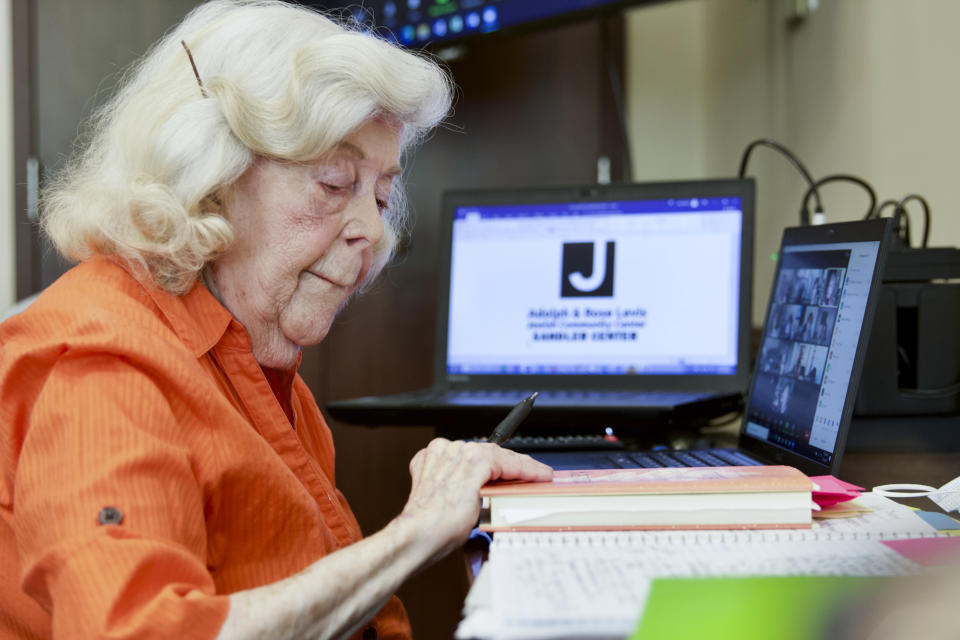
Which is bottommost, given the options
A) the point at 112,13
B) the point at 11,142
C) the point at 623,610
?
the point at 623,610

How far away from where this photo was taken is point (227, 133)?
0.85 m

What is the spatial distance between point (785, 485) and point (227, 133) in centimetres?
57

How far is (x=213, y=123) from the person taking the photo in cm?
85

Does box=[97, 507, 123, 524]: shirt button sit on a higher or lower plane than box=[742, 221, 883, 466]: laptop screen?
lower

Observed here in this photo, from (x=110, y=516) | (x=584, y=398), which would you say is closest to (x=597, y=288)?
(x=584, y=398)

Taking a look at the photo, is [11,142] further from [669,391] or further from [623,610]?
[623,610]

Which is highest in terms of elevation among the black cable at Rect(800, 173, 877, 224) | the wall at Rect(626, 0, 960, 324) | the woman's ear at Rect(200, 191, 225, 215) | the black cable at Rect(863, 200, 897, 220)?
the wall at Rect(626, 0, 960, 324)

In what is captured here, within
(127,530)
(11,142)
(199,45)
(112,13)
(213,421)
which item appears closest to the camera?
(127,530)

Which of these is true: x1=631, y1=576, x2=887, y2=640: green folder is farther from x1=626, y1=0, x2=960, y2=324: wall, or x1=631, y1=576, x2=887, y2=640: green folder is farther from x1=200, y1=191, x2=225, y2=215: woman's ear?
x1=626, y1=0, x2=960, y2=324: wall

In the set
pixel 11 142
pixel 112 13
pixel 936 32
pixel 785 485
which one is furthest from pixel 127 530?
pixel 112 13

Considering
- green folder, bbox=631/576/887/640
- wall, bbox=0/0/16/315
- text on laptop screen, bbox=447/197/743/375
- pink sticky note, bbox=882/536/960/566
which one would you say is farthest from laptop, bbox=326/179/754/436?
wall, bbox=0/0/16/315

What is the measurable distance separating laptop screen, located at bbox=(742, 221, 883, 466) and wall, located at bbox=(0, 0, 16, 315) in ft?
5.63

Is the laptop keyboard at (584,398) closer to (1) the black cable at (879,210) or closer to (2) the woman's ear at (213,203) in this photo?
(1) the black cable at (879,210)

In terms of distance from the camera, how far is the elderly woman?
2.05 feet
